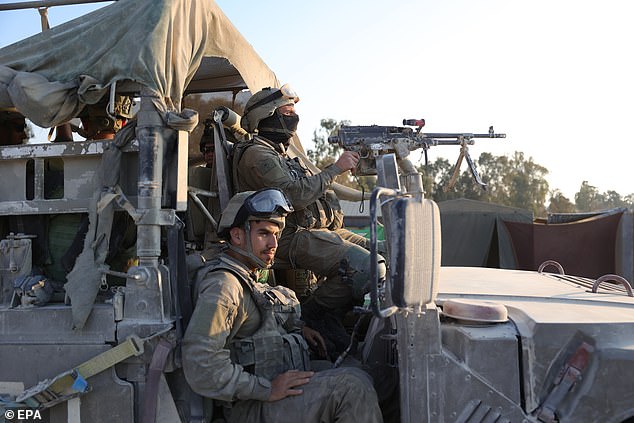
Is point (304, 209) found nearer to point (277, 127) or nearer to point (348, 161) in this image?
point (348, 161)

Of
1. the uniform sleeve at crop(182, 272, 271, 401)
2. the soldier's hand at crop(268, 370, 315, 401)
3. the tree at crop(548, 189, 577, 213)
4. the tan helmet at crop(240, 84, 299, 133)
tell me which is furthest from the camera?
the tree at crop(548, 189, 577, 213)

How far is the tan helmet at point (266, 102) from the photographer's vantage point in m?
3.59

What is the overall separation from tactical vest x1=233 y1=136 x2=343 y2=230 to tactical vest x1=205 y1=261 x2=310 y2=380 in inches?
35.5

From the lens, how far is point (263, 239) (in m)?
2.63

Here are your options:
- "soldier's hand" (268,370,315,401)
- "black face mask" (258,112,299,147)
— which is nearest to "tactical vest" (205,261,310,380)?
"soldier's hand" (268,370,315,401)

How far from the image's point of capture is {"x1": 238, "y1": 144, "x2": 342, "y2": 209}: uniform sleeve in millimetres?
3316

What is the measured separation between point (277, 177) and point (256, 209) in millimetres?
764

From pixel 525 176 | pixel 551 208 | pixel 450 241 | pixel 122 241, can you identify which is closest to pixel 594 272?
pixel 450 241

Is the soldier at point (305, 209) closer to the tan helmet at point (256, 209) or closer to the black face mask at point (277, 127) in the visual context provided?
the black face mask at point (277, 127)

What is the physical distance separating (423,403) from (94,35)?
201 cm

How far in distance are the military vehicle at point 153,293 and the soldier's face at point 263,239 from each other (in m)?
0.30

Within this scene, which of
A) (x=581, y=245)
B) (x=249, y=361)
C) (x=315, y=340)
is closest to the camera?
(x=249, y=361)

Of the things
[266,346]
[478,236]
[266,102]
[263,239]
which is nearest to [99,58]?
[263,239]

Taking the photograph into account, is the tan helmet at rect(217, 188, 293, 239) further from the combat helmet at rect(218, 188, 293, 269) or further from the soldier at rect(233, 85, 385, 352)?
the soldier at rect(233, 85, 385, 352)
